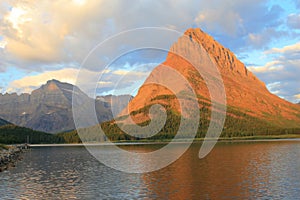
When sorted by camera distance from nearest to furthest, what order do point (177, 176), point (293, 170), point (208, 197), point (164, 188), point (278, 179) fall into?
point (208, 197) < point (164, 188) < point (278, 179) < point (177, 176) < point (293, 170)

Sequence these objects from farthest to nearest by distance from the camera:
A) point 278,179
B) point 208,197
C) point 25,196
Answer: point 278,179
point 25,196
point 208,197

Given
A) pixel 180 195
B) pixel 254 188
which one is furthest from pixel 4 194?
pixel 254 188

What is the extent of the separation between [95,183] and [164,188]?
1551 cm

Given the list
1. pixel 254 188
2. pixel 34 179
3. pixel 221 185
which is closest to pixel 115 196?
pixel 221 185

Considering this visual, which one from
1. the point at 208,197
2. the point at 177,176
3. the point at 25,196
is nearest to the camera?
the point at 208,197

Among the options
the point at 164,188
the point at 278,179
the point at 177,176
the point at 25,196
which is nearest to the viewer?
the point at 25,196

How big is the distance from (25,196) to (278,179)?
150ft

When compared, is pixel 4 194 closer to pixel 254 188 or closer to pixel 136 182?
pixel 136 182

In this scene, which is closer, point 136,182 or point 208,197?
point 208,197

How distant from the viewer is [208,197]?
49.2m

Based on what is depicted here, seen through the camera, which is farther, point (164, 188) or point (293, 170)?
point (293, 170)

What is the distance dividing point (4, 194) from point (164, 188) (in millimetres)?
26501

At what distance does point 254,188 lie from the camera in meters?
56.4

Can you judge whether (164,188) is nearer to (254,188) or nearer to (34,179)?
(254,188)
